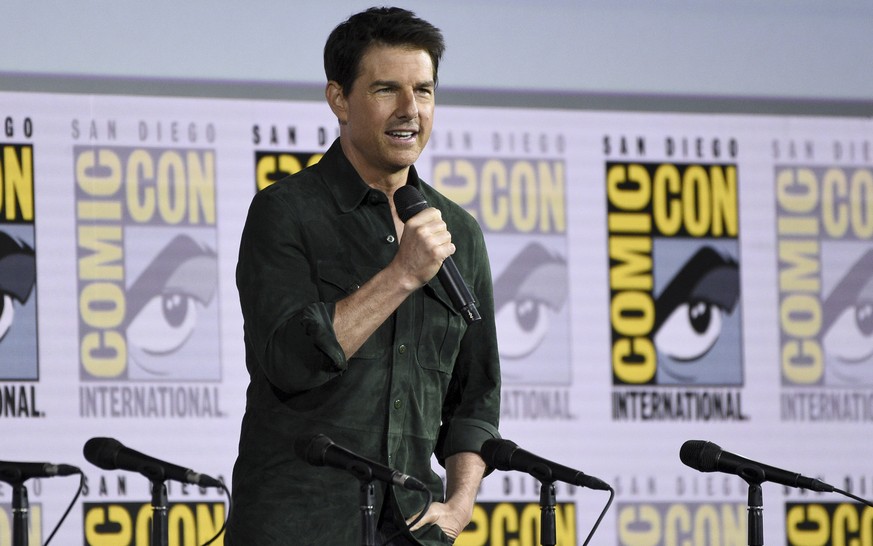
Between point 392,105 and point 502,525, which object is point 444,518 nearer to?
point 392,105

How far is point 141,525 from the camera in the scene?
3.73 meters

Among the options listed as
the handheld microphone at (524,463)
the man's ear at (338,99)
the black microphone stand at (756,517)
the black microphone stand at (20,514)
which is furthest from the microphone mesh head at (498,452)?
the black microphone stand at (20,514)

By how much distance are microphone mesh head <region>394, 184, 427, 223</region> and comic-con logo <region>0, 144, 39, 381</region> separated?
200cm

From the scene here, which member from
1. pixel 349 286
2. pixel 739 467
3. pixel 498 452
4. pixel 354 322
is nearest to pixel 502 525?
pixel 739 467

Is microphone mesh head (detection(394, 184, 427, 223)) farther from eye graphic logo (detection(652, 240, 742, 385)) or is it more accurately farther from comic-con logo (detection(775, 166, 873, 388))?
comic-con logo (detection(775, 166, 873, 388))

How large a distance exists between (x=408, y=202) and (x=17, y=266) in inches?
80.9

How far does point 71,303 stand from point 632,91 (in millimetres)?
1907

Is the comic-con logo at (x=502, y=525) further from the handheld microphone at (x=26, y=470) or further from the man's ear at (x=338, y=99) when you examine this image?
the man's ear at (x=338, y=99)

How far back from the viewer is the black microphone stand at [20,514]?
8.38 feet

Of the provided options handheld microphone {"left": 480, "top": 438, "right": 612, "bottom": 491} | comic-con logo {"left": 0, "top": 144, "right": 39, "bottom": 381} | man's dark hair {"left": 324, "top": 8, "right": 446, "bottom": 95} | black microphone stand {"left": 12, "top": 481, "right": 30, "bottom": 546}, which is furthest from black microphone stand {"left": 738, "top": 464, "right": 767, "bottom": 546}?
comic-con logo {"left": 0, "top": 144, "right": 39, "bottom": 381}

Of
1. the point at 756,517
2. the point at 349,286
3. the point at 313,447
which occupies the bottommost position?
the point at 756,517

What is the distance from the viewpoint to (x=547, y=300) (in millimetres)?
4102

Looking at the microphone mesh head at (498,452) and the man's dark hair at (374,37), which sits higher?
the man's dark hair at (374,37)

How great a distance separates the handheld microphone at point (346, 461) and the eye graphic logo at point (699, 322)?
8.14 ft
